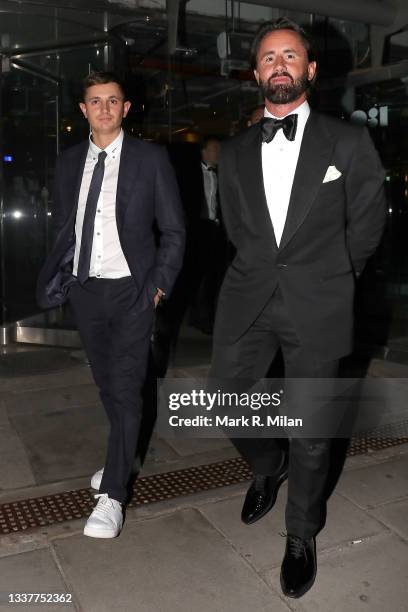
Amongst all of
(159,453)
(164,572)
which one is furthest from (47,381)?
(164,572)

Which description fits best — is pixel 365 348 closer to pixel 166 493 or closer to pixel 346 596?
pixel 166 493

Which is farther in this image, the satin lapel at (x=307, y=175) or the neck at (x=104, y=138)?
the neck at (x=104, y=138)

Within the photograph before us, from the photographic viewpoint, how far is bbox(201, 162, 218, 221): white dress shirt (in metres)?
6.57

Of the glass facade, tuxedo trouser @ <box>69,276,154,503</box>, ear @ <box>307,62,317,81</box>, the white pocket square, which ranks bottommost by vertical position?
tuxedo trouser @ <box>69,276,154,503</box>

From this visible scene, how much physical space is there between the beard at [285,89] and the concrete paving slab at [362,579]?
6.35 feet

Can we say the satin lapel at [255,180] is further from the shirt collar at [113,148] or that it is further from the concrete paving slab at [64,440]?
the concrete paving slab at [64,440]

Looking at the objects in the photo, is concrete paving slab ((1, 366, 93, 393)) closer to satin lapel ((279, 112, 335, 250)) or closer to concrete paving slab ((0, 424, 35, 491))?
concrete paving slab ((0, 424, 35, 491))

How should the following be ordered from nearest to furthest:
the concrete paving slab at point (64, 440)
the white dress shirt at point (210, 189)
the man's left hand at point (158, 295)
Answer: the man's left hand at point (158, 295) < the concrete paving slab at point (64, 440) < the white dress shirt at point (210, 189)

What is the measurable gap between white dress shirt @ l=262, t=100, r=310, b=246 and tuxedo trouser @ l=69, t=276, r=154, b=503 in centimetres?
77

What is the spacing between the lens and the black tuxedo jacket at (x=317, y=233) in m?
2.59

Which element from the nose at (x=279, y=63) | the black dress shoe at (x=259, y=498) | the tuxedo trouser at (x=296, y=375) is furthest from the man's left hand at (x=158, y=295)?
the nose at (x=279, y=63)

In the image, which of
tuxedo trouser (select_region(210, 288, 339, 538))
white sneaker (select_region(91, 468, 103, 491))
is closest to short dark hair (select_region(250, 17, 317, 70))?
tuxedo trouser (select_region(210, 288, 339, 538))

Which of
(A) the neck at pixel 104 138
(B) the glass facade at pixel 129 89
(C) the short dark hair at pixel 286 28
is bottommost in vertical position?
(A) the neck at pixel 104 138

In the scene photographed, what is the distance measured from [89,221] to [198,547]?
1.55m
